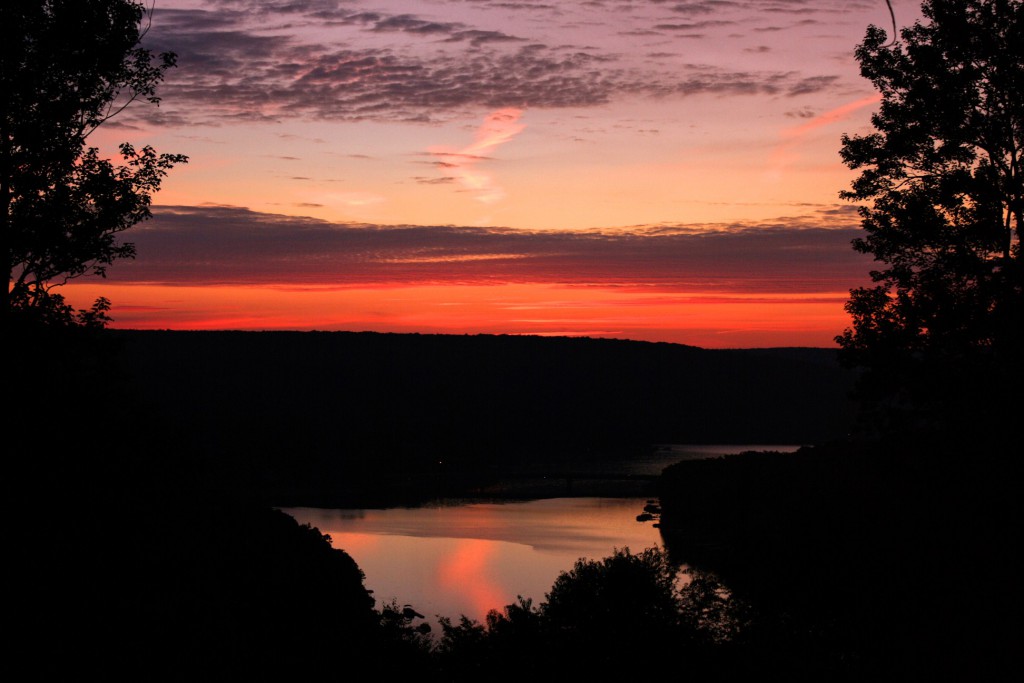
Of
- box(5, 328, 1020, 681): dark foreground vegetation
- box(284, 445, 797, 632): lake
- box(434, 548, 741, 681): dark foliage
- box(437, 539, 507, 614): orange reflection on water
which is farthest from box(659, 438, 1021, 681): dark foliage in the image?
box(284, 445, 797, 632): lake

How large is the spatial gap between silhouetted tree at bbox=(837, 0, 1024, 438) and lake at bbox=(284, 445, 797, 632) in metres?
44.4

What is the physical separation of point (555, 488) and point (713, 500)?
5367 cm

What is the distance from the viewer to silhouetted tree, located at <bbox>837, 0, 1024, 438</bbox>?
2502 cm

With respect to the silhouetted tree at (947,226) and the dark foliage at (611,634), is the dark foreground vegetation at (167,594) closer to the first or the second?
the dark foliage at (611,634)

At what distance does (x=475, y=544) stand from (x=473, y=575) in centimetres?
1652

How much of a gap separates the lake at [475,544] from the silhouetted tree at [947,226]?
44378mm

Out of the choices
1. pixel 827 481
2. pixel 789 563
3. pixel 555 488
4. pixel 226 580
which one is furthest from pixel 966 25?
pixel 555 488

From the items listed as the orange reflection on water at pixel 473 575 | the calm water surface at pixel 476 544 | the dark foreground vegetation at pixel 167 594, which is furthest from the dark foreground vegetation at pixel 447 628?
the calm water surface at pixel 476 544

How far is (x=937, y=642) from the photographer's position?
97.3 ft

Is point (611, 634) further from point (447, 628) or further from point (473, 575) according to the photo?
point (473, 575)

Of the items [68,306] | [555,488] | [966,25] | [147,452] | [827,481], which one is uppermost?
[966,25]

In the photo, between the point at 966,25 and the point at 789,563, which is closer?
the point at 966,25

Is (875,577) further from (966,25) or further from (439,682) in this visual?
(966,25)

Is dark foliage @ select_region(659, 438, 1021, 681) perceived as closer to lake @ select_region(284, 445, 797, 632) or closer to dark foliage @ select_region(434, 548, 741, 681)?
dark foliage @ select_region(434, 548, 741, 681)
